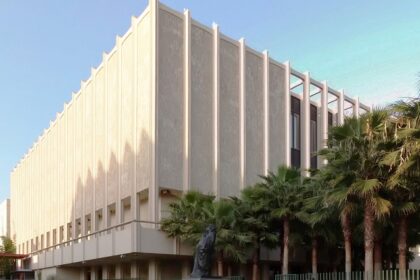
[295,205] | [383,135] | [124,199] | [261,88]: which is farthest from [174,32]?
[383,135]

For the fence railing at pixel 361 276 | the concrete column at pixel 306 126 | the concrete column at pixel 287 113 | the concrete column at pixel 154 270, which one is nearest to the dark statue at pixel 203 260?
the fence railing at pixel 361 276

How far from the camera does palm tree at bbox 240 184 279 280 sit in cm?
2948

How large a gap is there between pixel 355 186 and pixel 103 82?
25.7 meters

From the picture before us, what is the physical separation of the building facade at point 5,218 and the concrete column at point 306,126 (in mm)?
52830

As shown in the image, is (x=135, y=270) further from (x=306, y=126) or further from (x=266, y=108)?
(x=306, y=126)

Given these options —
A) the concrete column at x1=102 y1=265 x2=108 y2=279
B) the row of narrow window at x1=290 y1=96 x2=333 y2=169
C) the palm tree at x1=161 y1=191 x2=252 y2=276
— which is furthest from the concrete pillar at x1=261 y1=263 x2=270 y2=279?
the concrete column at x1=102 y1=265 x2=108 y2=279

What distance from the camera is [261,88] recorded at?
40.2 meters

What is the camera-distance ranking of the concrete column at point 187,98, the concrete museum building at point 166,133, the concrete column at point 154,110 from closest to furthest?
the concrete column at point 154,110
the concrete museum building at point 166,133
the concrete column at point 187,98

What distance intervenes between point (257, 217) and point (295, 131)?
14.2m

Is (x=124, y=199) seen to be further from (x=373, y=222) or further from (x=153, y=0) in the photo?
(x=373, y=222)

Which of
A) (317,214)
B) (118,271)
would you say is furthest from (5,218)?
(317,214)

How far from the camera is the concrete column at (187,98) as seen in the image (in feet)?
112

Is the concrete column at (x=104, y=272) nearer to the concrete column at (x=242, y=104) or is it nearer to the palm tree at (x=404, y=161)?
the concrete column at (x=242, y=104)

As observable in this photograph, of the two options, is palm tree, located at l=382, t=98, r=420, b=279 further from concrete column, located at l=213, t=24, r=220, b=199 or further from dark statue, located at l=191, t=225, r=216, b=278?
concrete column, located at l=213, t=24, r=220, b=199
